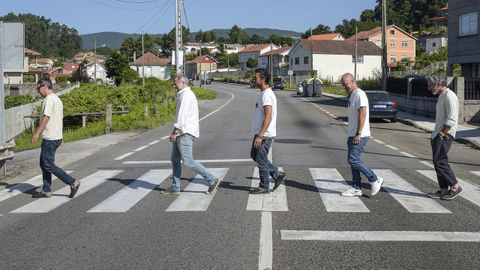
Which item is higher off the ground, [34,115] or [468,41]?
[468,41]

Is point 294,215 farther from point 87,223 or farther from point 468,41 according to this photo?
point 468,41

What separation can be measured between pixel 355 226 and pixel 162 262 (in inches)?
95.2

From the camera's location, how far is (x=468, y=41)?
1312 inches

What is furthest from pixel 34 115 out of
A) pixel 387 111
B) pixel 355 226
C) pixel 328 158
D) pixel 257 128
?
pixel 355 226

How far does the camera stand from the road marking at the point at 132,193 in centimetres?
782

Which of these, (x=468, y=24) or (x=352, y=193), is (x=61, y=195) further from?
(x=468, y=24)

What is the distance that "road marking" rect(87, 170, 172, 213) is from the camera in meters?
7.82

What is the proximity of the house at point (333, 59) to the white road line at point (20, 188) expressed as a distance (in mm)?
79705

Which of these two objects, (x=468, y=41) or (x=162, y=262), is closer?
(x=162, y=262)

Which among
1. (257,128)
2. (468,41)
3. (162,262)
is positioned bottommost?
(162,262)

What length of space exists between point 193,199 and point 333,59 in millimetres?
85118

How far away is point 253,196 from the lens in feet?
27.7

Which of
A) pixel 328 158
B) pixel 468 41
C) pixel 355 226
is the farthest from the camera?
pixel 468 41

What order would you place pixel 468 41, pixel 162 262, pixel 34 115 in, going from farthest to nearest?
pixel 468 41, pixel 34 115, pixel 162 262
